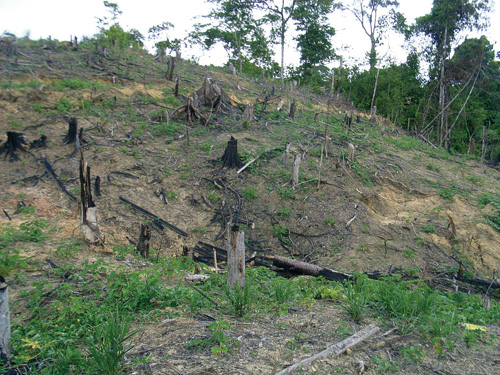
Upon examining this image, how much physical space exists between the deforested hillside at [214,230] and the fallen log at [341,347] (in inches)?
2.2

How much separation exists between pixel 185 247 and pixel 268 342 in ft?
12.9

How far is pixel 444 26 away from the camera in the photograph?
67.6 feet

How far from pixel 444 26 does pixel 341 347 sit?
2298 centimetres

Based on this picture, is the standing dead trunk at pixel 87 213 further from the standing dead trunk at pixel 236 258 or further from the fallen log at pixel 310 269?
the fallen log at pixel 310 269

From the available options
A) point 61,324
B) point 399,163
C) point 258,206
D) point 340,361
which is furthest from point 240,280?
point 399,163

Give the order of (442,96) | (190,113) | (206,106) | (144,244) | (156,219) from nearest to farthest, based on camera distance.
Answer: (144,244) → (156,219) → (190,113) → (206,106) → (442,96)

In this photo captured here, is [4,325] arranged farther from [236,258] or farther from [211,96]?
[211,96]

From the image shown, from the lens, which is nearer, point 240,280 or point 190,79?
point 240,280

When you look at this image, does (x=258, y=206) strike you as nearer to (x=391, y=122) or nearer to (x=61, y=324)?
(x=61, y=324)

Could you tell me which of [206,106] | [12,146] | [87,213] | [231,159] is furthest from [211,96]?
[87,213]

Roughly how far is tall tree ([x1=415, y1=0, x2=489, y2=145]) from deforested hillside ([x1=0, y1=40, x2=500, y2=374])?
6079 millimetres

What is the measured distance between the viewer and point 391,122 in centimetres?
1936

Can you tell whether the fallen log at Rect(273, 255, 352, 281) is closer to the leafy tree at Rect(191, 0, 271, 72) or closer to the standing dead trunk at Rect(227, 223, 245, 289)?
the standing dead trunk at Rect(227, 223, 245, 289)

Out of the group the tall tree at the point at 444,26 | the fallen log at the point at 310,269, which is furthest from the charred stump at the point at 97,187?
the tall tree at the point at 444,26
